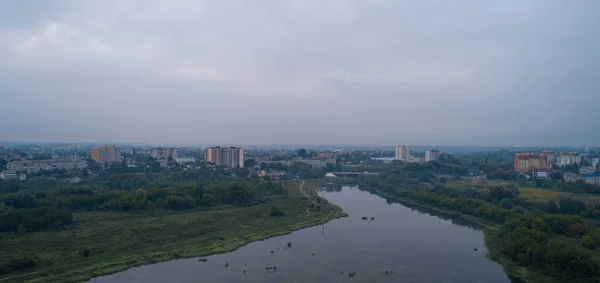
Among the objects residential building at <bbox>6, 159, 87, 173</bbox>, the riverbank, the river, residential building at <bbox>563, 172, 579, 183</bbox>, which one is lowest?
the river

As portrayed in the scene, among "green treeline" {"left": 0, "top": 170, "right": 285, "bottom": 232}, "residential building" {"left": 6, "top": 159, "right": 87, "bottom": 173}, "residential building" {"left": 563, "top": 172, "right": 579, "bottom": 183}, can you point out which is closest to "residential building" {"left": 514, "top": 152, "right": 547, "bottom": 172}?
"residential building" {"left": 563, "top": 172, "right": 579, "bottom": 183}

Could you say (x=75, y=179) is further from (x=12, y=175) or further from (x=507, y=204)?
(x=507, y=204)

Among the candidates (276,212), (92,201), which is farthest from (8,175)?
(276,212)

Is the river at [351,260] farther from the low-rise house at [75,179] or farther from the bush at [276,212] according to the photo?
the low-rise house at [75,179]

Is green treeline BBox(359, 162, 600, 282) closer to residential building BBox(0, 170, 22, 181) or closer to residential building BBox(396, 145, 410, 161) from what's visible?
residential building BBox(0, 170, 22, 181)

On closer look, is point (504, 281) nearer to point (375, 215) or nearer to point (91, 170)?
point (375, 215)

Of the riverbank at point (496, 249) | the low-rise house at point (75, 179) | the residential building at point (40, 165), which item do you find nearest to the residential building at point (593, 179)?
the riverbank at point (496, 249)
